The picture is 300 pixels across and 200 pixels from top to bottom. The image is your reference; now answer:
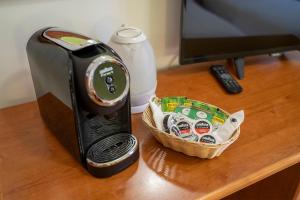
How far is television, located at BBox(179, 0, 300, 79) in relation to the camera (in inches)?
40.1

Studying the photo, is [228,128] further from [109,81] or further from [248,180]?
[109,81]

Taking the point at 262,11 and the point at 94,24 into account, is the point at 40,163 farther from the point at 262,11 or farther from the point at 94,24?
the point at 262,11

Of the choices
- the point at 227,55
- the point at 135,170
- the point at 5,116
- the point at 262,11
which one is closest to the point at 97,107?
the point at 135,170

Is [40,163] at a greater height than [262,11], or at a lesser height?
lesser

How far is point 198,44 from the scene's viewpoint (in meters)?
1.06

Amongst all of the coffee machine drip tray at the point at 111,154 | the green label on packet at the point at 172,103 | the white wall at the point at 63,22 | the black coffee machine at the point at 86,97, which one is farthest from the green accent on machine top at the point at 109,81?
the white wall at the point at 63,22

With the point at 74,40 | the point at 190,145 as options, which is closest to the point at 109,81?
the point at 74,40

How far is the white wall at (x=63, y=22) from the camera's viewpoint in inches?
34.1

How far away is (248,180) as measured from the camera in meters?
0.70

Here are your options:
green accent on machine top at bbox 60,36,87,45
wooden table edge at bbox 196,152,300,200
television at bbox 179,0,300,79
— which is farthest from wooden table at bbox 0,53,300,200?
green accent on machine top at bbox 60,36,87,45

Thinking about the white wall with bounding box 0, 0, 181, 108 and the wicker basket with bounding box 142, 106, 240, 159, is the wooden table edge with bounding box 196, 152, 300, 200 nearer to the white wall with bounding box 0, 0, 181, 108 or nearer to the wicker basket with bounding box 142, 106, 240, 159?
the wicker basket with bounding box 142, 106, 240, 159

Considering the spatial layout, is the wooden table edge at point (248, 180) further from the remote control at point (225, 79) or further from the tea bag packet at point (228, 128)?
the remote control at point (225, 79)

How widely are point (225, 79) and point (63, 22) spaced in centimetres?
56

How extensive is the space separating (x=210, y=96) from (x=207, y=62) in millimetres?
226
